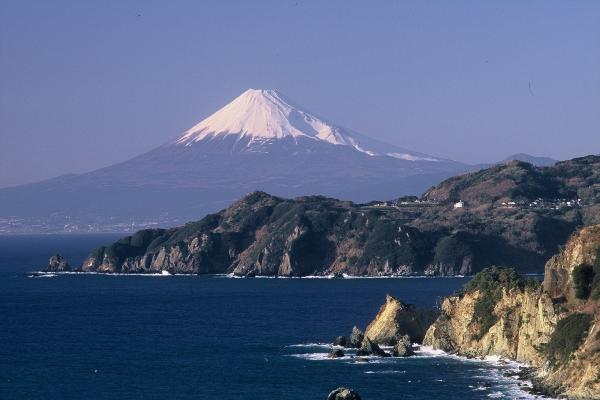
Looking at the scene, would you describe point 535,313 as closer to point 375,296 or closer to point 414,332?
point 414,332

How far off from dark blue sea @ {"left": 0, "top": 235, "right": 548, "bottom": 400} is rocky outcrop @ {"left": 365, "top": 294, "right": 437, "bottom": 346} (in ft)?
15.9

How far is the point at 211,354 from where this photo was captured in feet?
369

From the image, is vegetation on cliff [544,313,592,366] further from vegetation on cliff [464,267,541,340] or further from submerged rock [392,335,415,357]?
submerged rock [392,335,415,357]

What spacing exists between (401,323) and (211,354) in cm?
1529

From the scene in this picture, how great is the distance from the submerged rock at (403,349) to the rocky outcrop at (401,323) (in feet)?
15.2

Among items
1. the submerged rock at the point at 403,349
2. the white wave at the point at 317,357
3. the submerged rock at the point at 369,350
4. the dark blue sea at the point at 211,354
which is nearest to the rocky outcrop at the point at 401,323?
the submerged rock at the point at 403,349

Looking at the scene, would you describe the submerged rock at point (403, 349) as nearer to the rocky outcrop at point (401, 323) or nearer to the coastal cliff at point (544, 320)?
the coastal cliff at point (544, 320)

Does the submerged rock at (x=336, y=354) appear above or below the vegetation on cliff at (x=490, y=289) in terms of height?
below

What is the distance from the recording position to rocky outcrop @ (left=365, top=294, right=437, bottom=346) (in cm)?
11300

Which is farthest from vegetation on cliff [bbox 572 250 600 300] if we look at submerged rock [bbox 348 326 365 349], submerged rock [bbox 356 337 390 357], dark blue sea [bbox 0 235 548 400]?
submerged rock [bbox 348 326 365 349]

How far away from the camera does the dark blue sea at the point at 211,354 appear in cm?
9231

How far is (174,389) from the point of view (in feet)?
307

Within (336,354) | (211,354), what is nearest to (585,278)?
(336,354)

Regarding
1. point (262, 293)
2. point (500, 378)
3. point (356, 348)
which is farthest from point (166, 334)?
point (262, 293)
